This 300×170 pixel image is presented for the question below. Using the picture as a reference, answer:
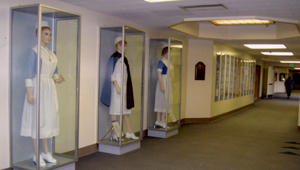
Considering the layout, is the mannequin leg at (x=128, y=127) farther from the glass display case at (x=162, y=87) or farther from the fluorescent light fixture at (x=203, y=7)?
the fluorescent light fixture at (x=203, y=7)

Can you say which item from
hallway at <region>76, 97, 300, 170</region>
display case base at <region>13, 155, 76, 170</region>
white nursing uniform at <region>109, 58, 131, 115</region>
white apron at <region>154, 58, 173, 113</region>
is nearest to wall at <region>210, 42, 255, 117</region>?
hallway at <region>76, 97, 300, 170</region>

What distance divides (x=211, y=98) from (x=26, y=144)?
677 cm

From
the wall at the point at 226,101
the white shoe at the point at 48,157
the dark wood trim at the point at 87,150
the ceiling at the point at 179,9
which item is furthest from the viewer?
the wall at the point at 226,101

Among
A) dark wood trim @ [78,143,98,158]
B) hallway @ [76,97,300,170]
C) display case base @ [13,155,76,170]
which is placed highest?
display case base @ [13,155,76,170]

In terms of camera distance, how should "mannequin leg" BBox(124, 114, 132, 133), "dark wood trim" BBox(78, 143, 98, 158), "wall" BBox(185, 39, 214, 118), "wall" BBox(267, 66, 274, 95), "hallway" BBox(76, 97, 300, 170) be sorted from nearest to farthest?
"hallway" BBox(76, 97, 300, 170) → "dark wood trim" BBox(78, 143, 98, 158) → "mannequin leg" BBox(124, 114, 132, 133) → "wall" BBox(185, 39, 214, 118) → "wall" BBox(267, 66, 274, 95)

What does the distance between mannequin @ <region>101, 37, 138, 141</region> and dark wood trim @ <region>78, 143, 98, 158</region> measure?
42cm

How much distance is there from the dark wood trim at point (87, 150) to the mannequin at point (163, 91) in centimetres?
206

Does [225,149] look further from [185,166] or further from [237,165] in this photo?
[185,166]

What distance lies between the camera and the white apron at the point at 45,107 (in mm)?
3848

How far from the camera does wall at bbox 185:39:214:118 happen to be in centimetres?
941

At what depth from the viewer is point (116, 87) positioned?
5488 mm

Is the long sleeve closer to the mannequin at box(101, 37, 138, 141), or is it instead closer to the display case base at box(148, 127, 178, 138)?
the mannequin at box(101, 37, 138, 141)

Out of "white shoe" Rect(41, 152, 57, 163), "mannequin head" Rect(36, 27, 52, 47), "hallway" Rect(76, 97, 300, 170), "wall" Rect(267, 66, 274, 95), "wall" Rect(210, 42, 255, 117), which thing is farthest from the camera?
"wall" Rect(267, 66, 274, 95)

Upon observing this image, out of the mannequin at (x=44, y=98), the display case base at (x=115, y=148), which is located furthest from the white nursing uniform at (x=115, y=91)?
the mannequin at (x=44, y=98)
